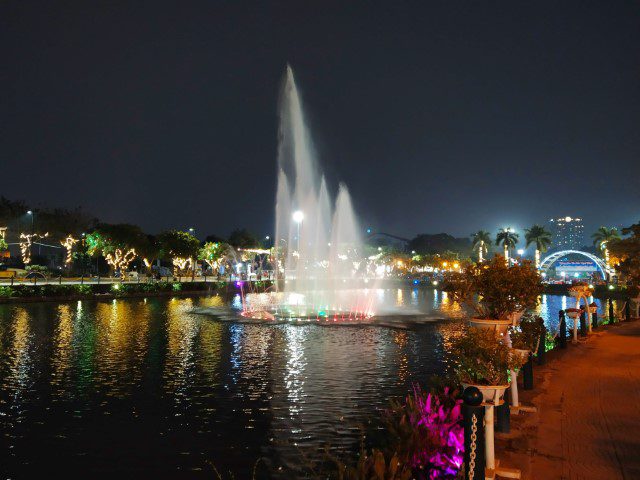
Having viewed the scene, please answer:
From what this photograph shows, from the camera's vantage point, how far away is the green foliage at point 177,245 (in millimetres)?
79812

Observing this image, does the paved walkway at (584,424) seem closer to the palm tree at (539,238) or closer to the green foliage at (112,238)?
the green foliage at (112,238)

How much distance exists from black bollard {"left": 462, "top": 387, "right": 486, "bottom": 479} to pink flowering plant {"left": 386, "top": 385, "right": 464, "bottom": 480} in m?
0.59

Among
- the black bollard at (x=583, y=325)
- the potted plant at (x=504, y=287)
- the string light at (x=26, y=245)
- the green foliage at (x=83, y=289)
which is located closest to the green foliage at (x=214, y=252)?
the string light at (x=26, y=245)

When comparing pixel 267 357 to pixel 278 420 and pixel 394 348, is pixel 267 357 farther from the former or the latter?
pixel 278 420

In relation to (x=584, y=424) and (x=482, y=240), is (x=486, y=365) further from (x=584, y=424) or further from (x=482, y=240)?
(x=482, y=240)

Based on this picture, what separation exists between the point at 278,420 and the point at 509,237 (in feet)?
427

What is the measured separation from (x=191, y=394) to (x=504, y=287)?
693 centimetres

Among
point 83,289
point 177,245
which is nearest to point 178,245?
point 177,245

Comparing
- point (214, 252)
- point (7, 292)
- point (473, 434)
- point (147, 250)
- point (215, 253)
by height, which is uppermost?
point (214, 252)

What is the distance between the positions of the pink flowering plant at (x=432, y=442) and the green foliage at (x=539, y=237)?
439ft

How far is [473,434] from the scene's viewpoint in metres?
5.65

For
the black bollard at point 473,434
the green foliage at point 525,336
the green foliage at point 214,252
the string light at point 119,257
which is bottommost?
the black bollard at point 473,434

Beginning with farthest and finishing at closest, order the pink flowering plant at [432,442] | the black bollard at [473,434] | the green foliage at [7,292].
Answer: the green foliage at [7,292] → the pink flowering plant at [432,442] → the black bollard at [473,434]

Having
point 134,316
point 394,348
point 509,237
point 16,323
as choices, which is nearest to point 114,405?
point 394,348
